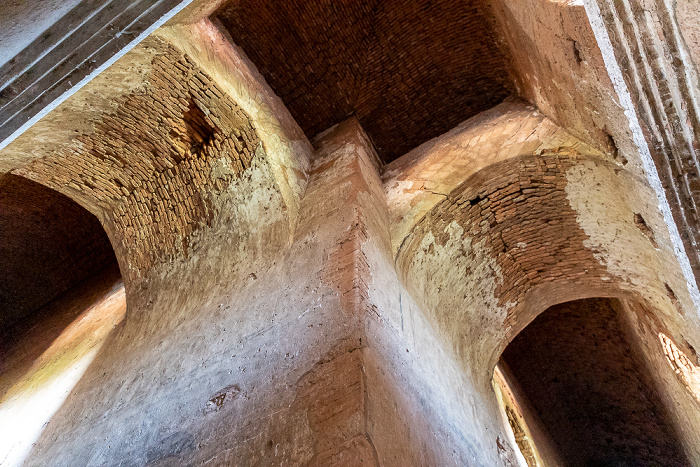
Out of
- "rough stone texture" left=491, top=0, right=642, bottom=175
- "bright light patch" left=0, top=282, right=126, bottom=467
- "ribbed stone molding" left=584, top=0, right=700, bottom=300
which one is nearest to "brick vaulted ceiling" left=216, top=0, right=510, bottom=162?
"rough stone texture" left=491, top=0, right=642, bottom=175

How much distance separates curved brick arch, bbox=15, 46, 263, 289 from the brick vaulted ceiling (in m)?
1.07

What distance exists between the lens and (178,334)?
11.5 feet

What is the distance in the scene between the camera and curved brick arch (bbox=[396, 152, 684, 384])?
3904 millimetres

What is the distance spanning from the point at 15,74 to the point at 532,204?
366cm

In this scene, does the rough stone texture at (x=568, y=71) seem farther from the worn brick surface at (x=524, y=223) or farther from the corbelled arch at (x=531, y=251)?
the worn brick surface at (x=524, y=223)

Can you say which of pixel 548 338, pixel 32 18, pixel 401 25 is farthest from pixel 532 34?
pixel 548 338

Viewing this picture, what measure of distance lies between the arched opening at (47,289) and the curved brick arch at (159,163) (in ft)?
3.07

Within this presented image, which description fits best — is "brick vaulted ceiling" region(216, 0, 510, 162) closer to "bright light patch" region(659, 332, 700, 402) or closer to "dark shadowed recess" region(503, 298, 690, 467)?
"bright light patch" region(659, 332, 700, 402)

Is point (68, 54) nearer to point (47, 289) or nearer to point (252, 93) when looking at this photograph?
point (252, 93)

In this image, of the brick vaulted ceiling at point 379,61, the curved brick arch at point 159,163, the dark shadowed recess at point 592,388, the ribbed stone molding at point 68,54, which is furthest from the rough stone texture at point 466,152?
the dark shadowed recess at point 592,388

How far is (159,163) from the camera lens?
4.30 m

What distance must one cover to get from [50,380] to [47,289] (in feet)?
10.3

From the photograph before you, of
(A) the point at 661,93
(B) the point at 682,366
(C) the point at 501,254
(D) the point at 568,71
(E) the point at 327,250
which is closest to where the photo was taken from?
(A) the point at 661,93

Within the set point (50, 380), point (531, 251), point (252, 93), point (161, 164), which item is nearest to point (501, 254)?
point (531, 251)
